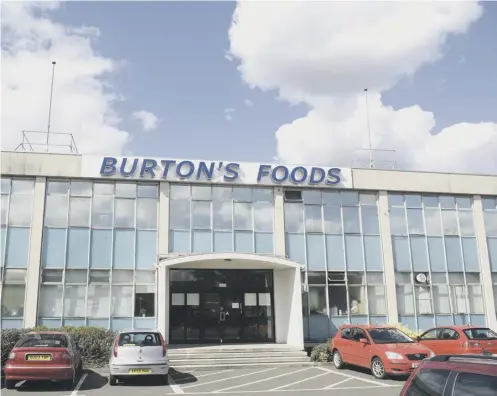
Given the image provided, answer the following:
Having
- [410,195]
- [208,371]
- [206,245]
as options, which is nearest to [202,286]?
[206,245]

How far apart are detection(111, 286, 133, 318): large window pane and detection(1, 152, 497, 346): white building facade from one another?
53 millimetres

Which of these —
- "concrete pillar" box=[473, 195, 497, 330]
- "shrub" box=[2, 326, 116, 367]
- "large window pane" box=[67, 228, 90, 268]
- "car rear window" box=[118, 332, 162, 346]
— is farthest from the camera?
"concrete pillar" box=[473, 195, 497, 330]

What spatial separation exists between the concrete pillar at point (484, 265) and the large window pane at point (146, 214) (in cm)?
1484

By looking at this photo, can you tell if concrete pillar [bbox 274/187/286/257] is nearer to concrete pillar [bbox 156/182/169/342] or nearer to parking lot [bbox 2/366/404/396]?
concrete pillar [bbox 156/182/169/342]

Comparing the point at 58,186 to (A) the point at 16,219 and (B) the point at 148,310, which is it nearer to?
(A) the point at 16,219

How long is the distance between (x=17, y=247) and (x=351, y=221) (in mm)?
13923

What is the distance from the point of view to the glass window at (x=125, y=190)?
20875mm

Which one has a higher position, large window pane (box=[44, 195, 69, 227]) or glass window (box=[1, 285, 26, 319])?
large window pane (box=[44, 195, 69, 227])

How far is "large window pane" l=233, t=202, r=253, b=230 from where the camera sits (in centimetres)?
2133

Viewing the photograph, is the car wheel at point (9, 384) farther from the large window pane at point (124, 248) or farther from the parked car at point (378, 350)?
the parked car at point (378, 350)

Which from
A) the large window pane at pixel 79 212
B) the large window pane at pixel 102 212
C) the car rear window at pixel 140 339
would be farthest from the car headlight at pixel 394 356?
the large window pane at pixel 79 212

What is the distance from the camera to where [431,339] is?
16.8 meters

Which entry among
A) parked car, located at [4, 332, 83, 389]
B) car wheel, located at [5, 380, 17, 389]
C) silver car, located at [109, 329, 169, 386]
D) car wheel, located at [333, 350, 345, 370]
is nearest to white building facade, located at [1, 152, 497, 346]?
car wheel, located at [333, 350, 345, 370]

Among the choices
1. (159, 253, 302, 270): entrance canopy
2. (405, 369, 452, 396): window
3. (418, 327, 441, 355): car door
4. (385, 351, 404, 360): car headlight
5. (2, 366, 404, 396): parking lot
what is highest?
(159, 253, 302, 270): entrance canopy
